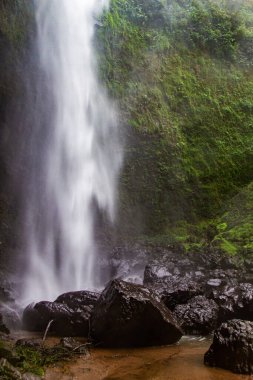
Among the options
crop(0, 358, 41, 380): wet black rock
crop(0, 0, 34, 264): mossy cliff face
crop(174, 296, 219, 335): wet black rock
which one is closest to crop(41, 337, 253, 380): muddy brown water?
crop(0, 358, 41, 380): wet black rock

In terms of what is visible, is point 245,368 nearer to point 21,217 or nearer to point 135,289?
point 135,289

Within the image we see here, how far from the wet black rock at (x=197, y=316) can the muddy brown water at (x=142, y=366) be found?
860mm

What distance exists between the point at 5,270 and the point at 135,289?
5801mm

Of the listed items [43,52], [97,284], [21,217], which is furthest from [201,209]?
[43,52]

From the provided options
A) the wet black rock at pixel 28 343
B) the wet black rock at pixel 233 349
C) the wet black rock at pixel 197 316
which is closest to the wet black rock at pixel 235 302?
the wet black rock at pixel 197 316

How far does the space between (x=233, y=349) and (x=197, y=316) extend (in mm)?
1952

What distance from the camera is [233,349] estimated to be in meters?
4.16

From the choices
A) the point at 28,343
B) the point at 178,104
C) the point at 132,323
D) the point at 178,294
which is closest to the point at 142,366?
the point at 132,323

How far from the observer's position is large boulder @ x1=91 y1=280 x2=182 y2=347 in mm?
5055

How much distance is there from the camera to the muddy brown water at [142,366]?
3.91 meters

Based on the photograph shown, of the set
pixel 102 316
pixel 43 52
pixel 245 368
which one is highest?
pixel 43 52

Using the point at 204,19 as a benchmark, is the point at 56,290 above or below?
below

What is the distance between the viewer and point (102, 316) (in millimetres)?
5191

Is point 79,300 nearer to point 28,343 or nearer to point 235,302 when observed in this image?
point 28,343
